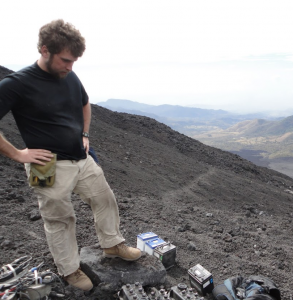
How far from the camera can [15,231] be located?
175 inches

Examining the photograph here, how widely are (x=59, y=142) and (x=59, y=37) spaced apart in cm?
102

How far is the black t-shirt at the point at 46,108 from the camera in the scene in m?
2.52

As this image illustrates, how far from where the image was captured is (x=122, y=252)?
3.46 meters

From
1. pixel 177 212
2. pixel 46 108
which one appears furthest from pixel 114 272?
pixel 177 212

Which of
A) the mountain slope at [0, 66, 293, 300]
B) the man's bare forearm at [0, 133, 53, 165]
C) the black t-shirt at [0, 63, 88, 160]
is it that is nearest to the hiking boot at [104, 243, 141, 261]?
the mountain slope at [0, 66, 293, 300]

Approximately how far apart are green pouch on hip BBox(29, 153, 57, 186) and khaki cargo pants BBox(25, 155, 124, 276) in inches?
3.1

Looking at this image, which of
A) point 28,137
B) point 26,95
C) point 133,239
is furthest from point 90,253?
point 26,95

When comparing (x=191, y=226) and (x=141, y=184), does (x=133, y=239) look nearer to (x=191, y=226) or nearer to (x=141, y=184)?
(x=191, y=226)

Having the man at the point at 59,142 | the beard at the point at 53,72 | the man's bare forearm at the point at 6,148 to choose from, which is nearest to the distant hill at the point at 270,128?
the man at the point at 59,142

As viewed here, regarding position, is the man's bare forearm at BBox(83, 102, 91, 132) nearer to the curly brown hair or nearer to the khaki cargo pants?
the khaki cargo pants

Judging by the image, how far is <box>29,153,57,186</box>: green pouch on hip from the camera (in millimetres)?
2713

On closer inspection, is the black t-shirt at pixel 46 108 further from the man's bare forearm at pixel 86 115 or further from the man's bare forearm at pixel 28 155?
the man's bare forearm at pixel 86 115

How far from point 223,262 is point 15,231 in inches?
137

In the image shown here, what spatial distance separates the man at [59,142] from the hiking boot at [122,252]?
0.15 meters
